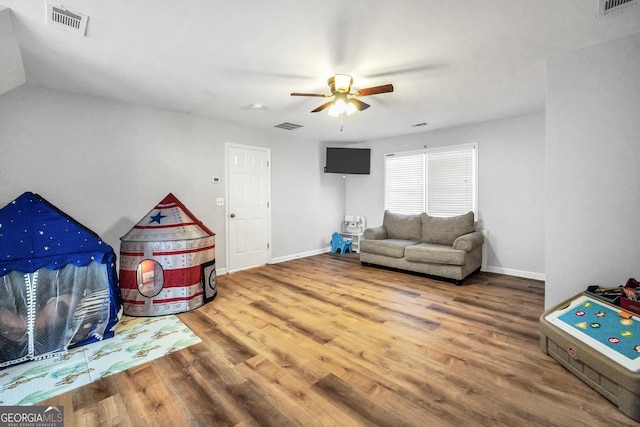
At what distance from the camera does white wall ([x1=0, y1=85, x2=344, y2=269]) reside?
9.74 feet

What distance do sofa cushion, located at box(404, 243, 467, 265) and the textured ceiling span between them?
2115 mm

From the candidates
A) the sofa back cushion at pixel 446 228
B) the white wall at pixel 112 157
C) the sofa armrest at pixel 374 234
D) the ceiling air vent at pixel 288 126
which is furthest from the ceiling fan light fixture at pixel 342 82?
the sofa back cushion at pixel 446 228

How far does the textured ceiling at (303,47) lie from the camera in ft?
6.22

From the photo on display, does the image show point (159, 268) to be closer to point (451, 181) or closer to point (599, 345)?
point (599, 345)

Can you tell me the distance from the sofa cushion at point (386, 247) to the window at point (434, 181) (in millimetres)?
924

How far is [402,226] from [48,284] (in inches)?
193

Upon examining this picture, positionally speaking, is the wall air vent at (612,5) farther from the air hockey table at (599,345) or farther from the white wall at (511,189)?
the white wall at (511,189)

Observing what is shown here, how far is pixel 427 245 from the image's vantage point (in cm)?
464

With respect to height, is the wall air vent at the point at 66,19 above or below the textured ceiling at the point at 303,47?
below

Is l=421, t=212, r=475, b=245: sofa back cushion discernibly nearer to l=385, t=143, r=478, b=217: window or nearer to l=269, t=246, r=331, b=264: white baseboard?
l=385, t=143, r=478, b=217: window

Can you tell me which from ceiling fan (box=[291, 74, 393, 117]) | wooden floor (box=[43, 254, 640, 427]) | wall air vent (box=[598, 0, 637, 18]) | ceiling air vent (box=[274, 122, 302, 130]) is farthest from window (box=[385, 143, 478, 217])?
wall air vent (box=[598, 0, 637, 18])

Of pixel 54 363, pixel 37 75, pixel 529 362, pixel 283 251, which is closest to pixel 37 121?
pixel 37 75

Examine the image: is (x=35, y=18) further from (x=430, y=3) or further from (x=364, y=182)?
(x=364, y=182)

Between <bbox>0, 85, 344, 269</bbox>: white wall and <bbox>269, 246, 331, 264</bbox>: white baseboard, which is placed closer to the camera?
<bbox>0, 85, 344, 269</bbox>: white wall
